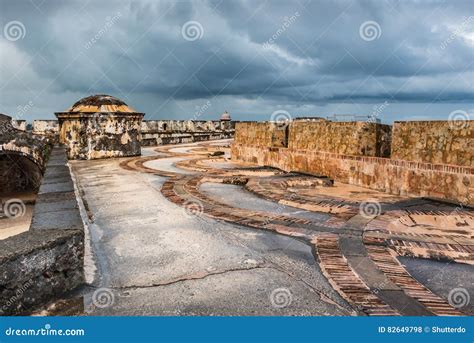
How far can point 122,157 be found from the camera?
11891 mm

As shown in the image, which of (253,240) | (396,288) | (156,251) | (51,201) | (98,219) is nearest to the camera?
(396,288)

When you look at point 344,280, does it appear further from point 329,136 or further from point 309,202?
point 329,136

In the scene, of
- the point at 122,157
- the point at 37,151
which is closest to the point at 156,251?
the point at 37,151

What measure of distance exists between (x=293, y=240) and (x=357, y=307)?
1.33 meters

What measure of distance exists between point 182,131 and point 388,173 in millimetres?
17398

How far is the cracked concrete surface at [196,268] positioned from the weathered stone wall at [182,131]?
1557cm

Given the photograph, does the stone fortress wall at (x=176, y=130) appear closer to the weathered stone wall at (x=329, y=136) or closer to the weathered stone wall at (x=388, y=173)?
the weathered stone wall at (x=329, y=136)

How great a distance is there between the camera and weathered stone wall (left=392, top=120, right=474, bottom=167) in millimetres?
5031

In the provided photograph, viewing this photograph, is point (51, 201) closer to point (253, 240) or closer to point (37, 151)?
point (253, 240)

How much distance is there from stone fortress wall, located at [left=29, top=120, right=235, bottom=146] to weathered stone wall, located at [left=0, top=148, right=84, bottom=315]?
14909mm

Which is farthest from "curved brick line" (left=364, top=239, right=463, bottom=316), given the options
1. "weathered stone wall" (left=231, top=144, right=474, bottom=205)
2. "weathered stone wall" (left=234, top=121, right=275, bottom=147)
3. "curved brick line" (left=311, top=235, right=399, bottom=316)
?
"weathered stone wall" (left=234, top=121, right=275, bottom=147)

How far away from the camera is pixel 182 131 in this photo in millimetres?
22312

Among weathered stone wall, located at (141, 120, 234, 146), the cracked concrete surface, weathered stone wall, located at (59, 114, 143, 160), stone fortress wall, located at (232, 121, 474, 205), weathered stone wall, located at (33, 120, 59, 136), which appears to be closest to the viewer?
the cracked concrete surface

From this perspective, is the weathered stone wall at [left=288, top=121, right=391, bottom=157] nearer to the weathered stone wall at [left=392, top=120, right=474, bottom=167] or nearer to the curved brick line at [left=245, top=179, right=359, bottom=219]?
the weathered stone wall at [left=392, top=120, right=474, bottom=167]
